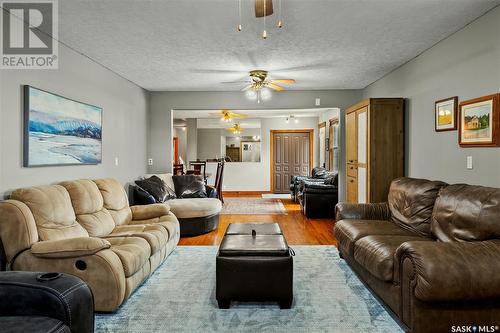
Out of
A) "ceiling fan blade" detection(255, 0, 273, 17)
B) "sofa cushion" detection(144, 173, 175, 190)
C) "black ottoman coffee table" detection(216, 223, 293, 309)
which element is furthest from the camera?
"sofa cushion" detection(144, 173, 175, 190)

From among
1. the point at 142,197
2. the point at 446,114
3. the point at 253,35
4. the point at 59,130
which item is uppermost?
the point at 253,35

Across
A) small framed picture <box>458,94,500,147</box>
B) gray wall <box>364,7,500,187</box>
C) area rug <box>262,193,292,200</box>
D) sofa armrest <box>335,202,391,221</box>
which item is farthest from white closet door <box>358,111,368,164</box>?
area rug <box>262,193,292,200</box>

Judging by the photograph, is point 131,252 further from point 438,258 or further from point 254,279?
point 438,258

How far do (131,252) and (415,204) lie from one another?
273 cm

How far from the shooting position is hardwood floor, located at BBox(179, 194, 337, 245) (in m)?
4.96

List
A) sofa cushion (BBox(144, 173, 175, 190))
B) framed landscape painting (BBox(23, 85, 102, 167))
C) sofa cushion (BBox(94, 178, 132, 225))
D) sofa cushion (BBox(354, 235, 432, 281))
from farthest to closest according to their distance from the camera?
sofa cushion (BBox(144, 173, 175, 190)), sofa cushion (BBox(94, 178, 132, 225)), framed landscape painting (BBox(23, 85, 102, 167)), sofa cushion (BBox(354, 235, 432, 281))

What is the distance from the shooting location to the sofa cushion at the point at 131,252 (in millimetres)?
2760

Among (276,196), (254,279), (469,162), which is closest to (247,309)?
(254,279)

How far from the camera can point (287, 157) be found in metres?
11.0

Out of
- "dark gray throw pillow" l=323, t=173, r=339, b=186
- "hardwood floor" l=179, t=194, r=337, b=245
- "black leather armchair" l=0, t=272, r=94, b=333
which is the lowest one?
"hardwood floor" l=179, t=194, r=337, b=245

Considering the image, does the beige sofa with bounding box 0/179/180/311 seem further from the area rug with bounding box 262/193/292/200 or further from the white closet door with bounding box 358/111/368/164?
the area rug with bounding box 262/193/292/200

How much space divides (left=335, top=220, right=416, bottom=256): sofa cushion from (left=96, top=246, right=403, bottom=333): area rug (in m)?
0.36

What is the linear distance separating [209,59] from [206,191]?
2612 mm

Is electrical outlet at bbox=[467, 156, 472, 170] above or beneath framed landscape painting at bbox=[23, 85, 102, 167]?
beneath
